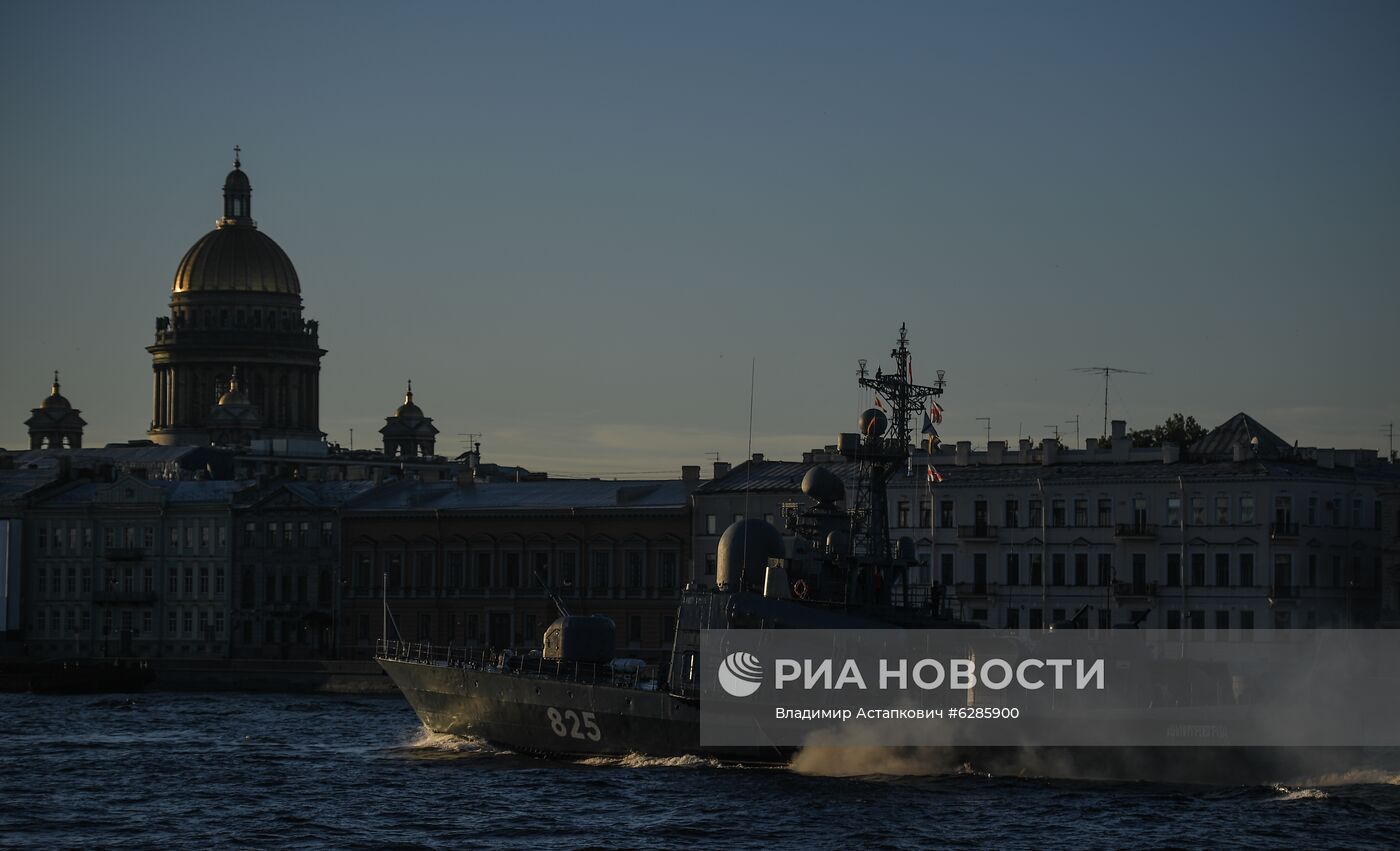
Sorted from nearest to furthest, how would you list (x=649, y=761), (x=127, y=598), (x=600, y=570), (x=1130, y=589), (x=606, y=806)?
(x=606, y=806), (x=649, y=761), (x=1130, y=589), (x=600, y=570), (x=127, y=598)

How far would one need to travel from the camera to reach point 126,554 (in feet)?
451

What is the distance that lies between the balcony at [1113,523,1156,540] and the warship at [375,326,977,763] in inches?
1358

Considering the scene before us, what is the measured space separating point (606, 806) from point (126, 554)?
83.6m

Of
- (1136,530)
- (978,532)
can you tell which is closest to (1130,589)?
(1136,530)

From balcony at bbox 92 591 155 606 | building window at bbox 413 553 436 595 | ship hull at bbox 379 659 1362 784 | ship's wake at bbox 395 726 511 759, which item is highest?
building window at bbox 413 553 436 595

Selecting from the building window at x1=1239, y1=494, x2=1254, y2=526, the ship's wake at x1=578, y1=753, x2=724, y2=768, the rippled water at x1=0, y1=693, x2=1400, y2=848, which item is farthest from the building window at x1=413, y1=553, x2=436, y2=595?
the ship's wake at x1=578, y1=753, x2=724, y2=768

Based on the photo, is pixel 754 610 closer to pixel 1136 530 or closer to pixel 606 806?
pixel 606 806

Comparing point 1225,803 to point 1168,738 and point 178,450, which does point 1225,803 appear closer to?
point 1168,738

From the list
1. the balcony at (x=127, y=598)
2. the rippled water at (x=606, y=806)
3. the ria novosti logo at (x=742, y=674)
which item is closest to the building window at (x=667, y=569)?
the balcony at (x=127, y=598)

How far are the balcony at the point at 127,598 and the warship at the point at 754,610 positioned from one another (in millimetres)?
69594

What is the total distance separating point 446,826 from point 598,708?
11.2 metres

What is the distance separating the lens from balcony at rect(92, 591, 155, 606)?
448 ft

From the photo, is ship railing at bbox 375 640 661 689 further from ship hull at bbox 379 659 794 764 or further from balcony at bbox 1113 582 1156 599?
A: balcony at bbox 1113 582 1156 599

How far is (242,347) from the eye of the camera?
200 m
